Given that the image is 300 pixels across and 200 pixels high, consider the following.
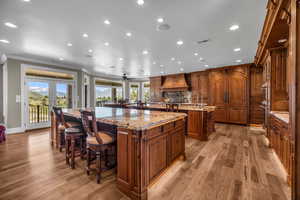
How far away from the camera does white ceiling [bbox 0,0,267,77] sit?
212cm

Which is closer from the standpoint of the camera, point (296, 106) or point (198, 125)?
point (296, 106)

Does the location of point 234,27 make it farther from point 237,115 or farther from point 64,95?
point 64,95

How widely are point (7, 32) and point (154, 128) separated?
13.9ft

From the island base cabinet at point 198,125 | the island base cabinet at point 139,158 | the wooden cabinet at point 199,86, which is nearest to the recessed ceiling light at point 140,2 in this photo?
the island base cabinet at point 139,158

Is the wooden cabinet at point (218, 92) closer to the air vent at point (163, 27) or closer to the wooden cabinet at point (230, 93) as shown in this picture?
the wooden cabinet at point (230, 93)

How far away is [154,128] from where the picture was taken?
173 centimetres

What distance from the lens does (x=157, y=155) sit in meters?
1.81

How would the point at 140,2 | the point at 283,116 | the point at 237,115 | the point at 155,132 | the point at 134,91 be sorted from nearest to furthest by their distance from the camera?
the point at 155,132
the point at 140,2
the point at 283,116
the point at 237,115
the point at 134,91

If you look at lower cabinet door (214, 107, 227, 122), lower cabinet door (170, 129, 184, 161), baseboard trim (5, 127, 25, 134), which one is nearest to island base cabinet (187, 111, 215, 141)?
lower cabinet door (170, 129, 184, 161)

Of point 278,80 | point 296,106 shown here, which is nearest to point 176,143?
point 296,106

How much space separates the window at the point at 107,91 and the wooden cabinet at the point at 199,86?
5519mm

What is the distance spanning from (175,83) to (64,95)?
20.7ft

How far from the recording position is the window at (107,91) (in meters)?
9.17

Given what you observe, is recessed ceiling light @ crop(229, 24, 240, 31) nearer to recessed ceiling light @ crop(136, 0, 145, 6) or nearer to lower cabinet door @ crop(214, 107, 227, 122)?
recessed ceiling light @ crop(136, 0, 145, 6)
